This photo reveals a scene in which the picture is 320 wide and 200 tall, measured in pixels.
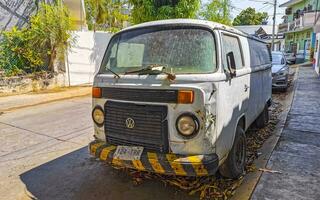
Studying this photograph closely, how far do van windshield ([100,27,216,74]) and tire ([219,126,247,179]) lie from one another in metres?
1.18

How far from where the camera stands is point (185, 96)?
296 cm

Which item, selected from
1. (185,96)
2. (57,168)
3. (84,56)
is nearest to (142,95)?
(185,96)

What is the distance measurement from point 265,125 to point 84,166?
4356 millimetres

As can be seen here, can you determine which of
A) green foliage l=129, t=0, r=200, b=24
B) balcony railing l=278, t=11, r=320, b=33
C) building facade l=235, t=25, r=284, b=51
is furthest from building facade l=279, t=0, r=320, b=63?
green foliage l=129, t=0, r=200, b=24

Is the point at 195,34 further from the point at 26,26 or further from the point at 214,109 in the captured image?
the point at 26,26

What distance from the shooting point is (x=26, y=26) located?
11188 mm

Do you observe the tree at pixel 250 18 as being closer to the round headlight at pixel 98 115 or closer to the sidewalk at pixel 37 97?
the sidewalk at pixel 37 97

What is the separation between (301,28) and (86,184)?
31138mm

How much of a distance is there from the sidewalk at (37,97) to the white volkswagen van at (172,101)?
6.37m

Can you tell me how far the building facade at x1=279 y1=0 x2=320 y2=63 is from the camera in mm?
25711

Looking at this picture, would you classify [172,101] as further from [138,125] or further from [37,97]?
[37,97]

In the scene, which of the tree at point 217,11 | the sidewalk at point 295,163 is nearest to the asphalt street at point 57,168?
the sidewalk at point 295,163

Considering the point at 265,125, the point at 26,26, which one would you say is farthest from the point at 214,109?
the point at 26,26

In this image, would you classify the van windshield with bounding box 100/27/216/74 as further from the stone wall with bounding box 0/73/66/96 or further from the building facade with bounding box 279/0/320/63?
the building facade with bounding box 279/0/320/63
